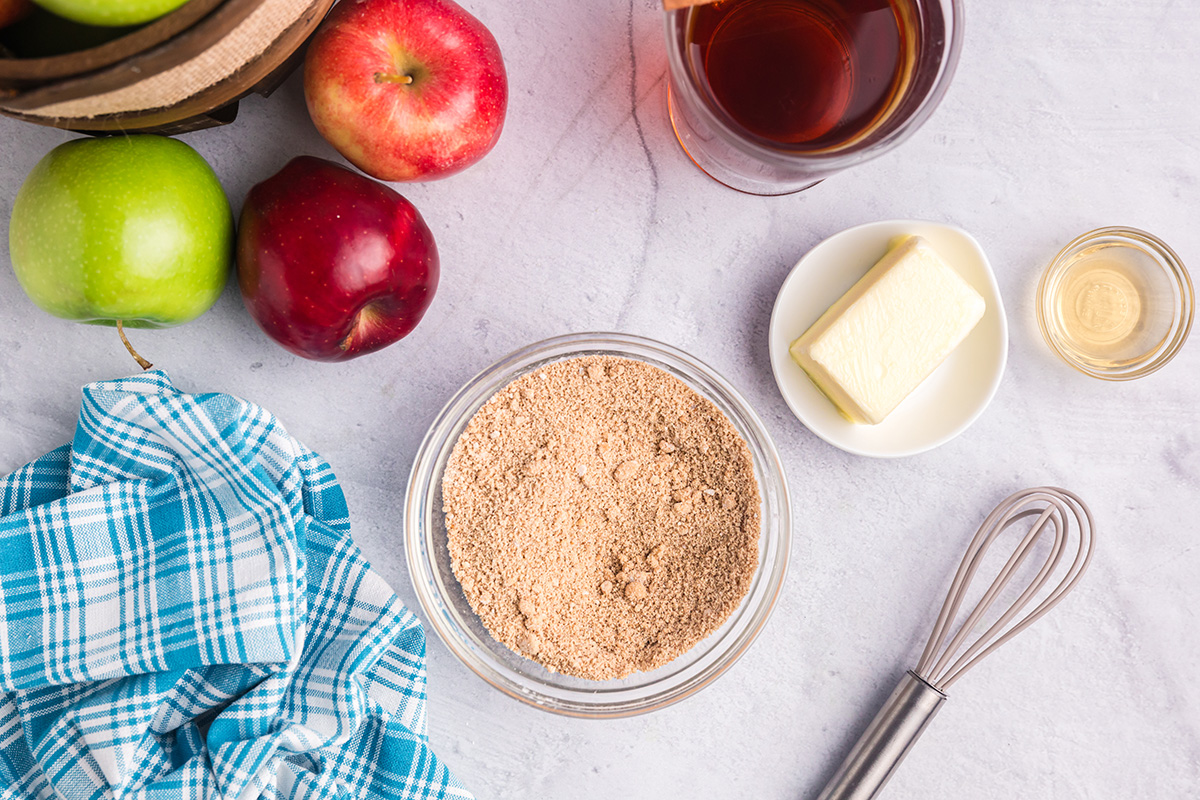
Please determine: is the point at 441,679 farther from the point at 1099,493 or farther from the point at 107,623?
the point at 1099,493

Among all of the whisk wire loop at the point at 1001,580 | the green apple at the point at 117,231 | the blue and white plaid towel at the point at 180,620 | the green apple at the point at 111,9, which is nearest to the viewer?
the green apple at the point at 111,9

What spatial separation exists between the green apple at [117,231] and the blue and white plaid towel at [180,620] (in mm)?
128

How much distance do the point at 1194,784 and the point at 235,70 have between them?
1.33 metres

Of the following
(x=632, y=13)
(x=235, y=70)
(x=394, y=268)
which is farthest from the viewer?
(x=632, y=13)

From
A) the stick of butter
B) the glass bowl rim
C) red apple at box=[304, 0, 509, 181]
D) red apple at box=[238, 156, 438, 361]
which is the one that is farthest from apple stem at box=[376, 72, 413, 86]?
the stick of butter

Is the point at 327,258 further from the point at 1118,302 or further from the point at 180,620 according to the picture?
the point at 1118,302

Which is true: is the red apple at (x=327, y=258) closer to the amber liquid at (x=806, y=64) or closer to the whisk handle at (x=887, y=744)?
the amber liquid at (x=806, y=64)

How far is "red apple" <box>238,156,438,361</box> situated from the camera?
789mm

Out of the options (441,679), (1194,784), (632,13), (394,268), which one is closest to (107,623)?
(441,679)

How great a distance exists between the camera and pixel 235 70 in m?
0.67

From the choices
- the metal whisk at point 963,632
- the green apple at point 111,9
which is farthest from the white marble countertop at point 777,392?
the green apple at point 111,9

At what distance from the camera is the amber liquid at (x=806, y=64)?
0.81 metres

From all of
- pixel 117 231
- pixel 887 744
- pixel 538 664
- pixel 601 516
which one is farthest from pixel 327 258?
pixel 887 744

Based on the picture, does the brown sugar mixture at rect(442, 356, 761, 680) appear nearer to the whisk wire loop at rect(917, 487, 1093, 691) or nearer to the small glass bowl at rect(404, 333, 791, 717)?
the small glass bowl at rect(404, 333, 791, 717)
